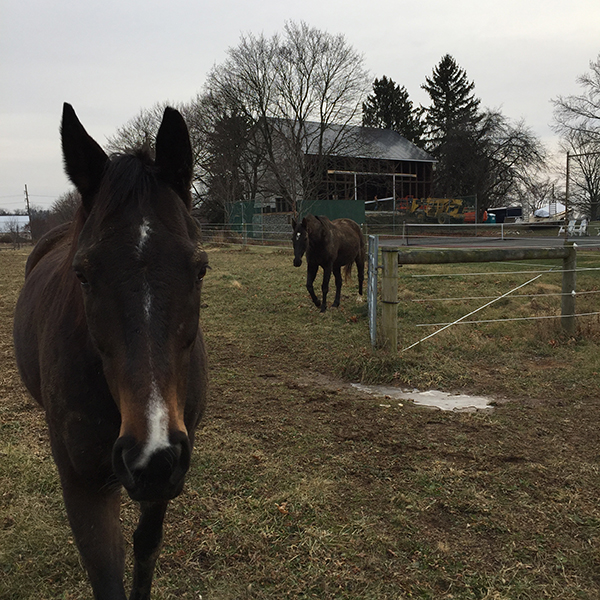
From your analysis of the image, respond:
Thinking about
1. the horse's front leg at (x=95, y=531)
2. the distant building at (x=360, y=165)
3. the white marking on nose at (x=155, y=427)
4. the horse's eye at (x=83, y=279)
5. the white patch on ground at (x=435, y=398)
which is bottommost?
the white patch on ground at (x=435, y=398)

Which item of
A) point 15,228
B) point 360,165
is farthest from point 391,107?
point 15,228

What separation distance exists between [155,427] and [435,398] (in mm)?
3997

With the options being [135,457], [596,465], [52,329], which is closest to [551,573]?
[596,465]

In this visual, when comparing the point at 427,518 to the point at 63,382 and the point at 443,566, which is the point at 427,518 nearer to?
the point at 443,566

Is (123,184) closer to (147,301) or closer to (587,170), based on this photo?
(147,301)

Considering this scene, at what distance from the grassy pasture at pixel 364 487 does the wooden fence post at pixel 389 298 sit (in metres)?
0.28

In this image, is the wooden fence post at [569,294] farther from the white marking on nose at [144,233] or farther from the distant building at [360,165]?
the distant building at [360,165]

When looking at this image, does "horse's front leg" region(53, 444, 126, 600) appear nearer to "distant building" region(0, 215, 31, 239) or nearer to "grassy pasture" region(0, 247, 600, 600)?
"grassy pasture" region(0, 247, 600, 600)

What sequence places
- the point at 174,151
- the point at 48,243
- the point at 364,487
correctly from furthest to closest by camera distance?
the point at 48,243 < the point at 364,487 < the point at 174,151

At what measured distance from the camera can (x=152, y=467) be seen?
120cm

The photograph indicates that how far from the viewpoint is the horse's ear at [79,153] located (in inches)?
65.4

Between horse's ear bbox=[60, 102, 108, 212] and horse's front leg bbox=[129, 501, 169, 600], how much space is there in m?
1.30

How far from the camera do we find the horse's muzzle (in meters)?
1.21

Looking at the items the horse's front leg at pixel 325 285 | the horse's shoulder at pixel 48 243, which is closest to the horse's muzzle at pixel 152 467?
the horse's shoulder at pixel 48 243
